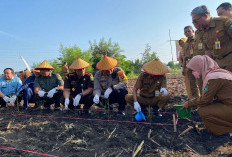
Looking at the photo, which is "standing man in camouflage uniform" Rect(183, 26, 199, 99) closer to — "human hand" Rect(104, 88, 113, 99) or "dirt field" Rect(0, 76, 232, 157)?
"dirt field" Rect(0, 76, 232, 157)

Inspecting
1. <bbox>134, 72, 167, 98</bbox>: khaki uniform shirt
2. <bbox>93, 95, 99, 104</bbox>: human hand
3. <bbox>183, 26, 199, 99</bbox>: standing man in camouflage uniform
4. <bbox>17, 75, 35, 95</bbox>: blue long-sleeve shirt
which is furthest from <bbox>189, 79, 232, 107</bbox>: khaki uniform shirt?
<bbox>17, 75, 35, 95</bbox>: blue long-sleeve shirt

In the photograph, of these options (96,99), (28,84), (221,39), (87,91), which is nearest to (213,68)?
(221,39)

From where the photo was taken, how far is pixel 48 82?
4.26m

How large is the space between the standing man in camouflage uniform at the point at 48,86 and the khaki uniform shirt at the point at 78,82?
1.21 feet

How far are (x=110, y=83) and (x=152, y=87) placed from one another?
2.87 feet

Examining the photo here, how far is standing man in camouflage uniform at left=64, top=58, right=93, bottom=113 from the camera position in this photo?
3.70 metres

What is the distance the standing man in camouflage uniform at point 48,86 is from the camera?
4078mm

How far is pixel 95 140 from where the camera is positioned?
8.00 feet

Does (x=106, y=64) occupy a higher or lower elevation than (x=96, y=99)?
higher

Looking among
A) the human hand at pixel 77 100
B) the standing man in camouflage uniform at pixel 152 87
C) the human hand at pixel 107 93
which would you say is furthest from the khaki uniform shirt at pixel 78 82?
the standing man in camouflage uniform at pixel 152 87

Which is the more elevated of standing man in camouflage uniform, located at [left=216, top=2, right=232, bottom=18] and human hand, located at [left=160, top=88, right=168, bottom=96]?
standing man in camouflage uniform, located at [left=216, top=2, right=232, bottom=18]

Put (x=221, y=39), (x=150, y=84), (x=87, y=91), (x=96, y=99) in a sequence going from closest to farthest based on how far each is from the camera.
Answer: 1. (x=221, y=39)
2. (x=150, y=84)
3. (x=96, y=99)
4. (x=87, y=91)

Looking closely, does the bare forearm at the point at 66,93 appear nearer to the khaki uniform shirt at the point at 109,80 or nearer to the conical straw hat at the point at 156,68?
the khaki uniform shirt at the point at 109,80

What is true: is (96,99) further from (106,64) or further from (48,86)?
(48,86)
